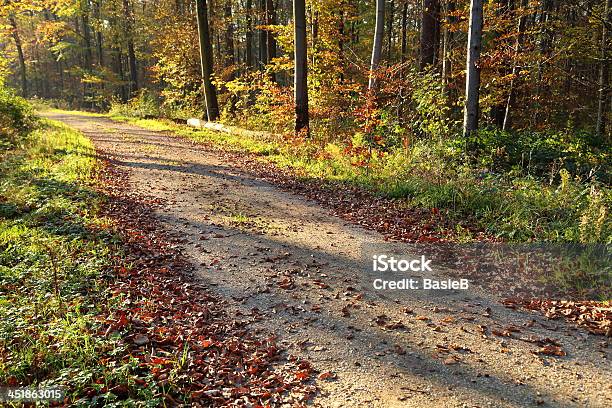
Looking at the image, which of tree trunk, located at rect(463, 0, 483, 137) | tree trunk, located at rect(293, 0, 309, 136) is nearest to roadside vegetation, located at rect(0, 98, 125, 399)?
tree trunk, located at rect(293, 0, 309, 136)

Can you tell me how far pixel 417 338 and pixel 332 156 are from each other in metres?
8.00

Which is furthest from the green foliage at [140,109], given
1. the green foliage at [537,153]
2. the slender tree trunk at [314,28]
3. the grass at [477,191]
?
the green foliage at [537,153]

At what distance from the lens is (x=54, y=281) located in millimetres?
4887

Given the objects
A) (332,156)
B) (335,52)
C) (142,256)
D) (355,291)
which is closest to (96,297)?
(142,256)

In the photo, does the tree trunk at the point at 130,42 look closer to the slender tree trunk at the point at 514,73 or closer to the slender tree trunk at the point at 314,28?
the slender tree trunk at the point at 314,28

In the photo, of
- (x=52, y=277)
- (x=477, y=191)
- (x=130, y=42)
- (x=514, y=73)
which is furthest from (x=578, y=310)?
(x=130, y=42)

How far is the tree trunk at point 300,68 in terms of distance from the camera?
43.9 feet

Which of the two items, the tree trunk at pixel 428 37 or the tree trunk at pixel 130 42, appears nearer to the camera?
the tree trunk at pixel 428 37

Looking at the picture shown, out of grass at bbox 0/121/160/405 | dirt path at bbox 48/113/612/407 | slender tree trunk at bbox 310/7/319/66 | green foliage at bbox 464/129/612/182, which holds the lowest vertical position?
dirt path at bbox 48/113/612/407

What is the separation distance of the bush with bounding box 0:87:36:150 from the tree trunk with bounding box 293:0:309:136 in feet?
29.3

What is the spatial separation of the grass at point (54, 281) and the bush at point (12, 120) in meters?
4.21

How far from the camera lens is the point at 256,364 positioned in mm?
3867

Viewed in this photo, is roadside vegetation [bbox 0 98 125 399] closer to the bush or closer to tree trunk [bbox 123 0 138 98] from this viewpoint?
the bush

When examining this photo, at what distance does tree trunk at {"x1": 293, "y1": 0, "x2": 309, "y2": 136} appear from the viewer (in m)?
13.4
